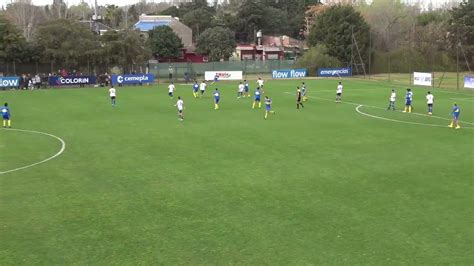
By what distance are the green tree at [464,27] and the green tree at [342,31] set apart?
1410 cm

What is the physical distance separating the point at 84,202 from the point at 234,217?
477 centimetres

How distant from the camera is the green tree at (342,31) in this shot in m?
79.9

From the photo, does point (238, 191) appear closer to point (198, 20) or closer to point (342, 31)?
point (342, 31)

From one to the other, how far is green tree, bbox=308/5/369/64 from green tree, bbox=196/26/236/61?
700 inches

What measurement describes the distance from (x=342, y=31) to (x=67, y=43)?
1620 inches

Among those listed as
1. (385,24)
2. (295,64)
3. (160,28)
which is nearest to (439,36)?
(385,24)

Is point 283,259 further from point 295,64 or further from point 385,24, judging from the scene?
point 385,24

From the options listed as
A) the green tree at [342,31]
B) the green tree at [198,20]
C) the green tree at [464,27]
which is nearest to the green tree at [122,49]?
the green tree at [342,31]

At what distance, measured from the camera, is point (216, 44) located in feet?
303

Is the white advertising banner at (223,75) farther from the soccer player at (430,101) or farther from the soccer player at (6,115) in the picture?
the soccer player at (6,115)

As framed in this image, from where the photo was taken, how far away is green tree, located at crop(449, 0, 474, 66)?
80.5 m

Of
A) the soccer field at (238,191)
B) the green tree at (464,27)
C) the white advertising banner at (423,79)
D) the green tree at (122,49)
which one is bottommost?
the soccer field at (238,191)

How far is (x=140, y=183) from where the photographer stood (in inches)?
698

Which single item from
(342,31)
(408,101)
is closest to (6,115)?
(408,101)
